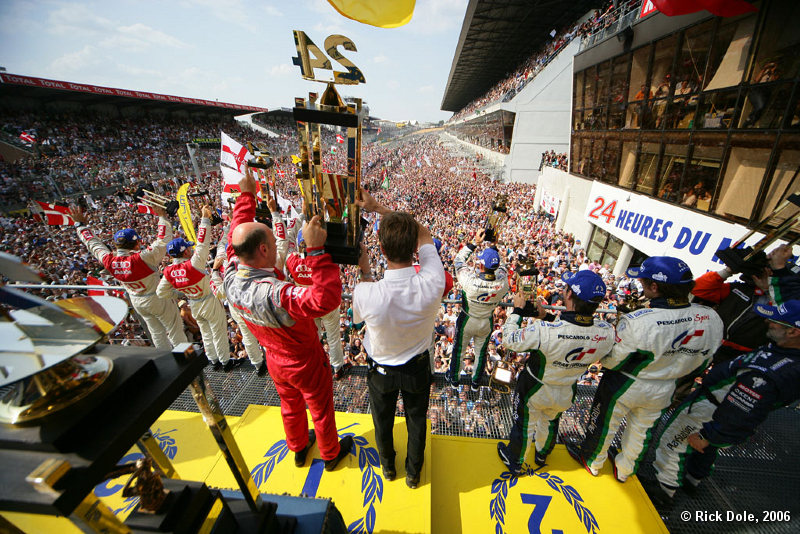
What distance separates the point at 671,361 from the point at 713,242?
728 centimetres

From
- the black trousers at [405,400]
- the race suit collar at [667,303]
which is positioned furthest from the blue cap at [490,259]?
the black trousers at [405,400]

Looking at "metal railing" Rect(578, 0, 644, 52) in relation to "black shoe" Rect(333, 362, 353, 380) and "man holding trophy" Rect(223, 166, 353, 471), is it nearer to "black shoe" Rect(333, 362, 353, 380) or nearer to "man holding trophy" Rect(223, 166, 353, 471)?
"man holding trophy" Rect(223, 166, 353, 471)

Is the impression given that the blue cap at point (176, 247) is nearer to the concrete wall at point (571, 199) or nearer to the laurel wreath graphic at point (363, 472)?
the laurel wreath graphic at point (363, 472)

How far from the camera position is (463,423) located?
3402 millimetres

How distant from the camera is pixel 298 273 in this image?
3197 millimetres

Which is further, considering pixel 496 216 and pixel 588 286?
pixel 496 216

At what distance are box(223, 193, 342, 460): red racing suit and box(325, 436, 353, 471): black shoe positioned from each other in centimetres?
8

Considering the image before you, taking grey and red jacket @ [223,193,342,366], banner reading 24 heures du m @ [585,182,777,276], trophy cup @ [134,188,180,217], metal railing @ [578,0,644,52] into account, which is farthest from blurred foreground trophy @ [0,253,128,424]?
metal railing @ [578,0,644,52]

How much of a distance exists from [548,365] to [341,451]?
6.81ft

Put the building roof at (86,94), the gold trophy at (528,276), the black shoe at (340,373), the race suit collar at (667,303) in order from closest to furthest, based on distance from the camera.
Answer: the race suit collar at (667,303) < the gold trophy at (528,276) < the black shoe at (340,373) < the building roof at (86,94)

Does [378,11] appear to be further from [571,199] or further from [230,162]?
[571,199]

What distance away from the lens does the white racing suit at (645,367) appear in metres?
2.38

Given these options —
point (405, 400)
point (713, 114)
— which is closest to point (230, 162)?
point (405, 400)

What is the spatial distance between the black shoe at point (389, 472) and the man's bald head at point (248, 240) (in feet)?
6.90
